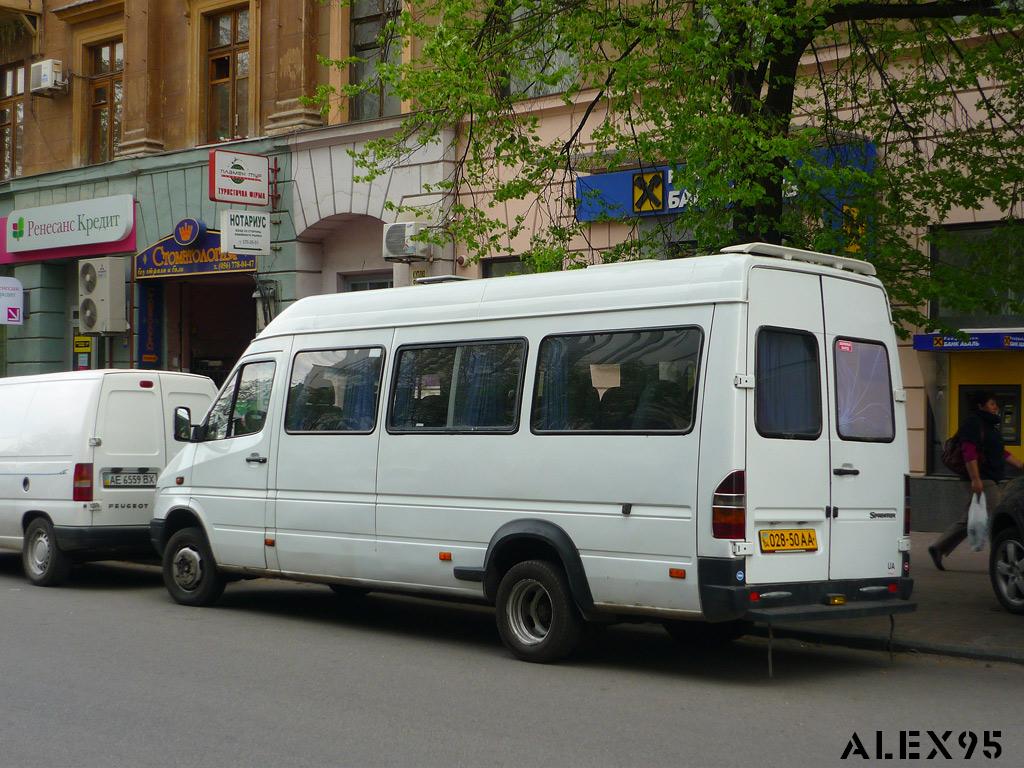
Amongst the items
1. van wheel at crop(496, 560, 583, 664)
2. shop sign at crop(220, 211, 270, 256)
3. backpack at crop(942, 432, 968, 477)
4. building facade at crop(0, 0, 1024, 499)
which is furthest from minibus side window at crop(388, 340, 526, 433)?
shop sign at crop(220, 211, 270, 256)

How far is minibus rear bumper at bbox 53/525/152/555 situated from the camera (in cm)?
1238

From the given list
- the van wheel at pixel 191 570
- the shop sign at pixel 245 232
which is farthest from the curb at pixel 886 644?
the shop sign at pixel 245 232

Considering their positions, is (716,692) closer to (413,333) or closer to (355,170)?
(413,333)

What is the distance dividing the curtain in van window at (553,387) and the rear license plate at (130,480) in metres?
5.58

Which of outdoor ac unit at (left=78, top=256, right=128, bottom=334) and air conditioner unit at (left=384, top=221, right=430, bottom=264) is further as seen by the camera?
outdoor ac unit at (left=78, top=256, right=128, bottom=334)

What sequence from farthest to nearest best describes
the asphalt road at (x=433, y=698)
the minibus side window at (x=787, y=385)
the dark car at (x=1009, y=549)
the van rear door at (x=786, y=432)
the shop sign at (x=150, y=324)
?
1. the shop sign at (x=150, y=324)
2. the dark car at (x=1009, y=549)
3. the minibus side window at (x=787, y=385)
4. the van rear door at (x=786, y=432)
5. the asphalt road at (x=433, y=698)

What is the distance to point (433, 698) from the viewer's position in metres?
7.28

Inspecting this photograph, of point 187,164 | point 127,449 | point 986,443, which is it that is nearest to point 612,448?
point 986,443

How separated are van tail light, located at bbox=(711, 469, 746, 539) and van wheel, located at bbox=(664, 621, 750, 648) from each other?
161cm

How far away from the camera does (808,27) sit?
10.4 m

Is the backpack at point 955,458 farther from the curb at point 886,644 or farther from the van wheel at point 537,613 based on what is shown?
the van wheel at point 537,613

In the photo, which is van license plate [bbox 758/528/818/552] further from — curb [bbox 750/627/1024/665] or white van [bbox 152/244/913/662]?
curb [bbox 750/627/1024/665]

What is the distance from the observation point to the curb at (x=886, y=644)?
28.0 feet

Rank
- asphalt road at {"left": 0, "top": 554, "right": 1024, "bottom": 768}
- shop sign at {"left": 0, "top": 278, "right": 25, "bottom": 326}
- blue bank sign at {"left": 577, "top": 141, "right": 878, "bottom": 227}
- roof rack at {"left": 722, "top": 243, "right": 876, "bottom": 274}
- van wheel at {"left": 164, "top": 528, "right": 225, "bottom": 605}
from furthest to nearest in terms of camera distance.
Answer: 1. shop sign at {"left": 0, "top": 278, "right": 25, "bottom": 326}
2. blue bank sign at {"left": 577, "top": 141, "right": 878, "bottom": 227}
3. van wheel at {"left": 164, "top": 528, "right": 225, "bottom": 605}
4. roof rack at {"left": 722, "top": 243, "right": 876, "bottom": 274}
5. asphalt road at {"left": 0, "top": 554, "right": 1024, "bottom": 768}
